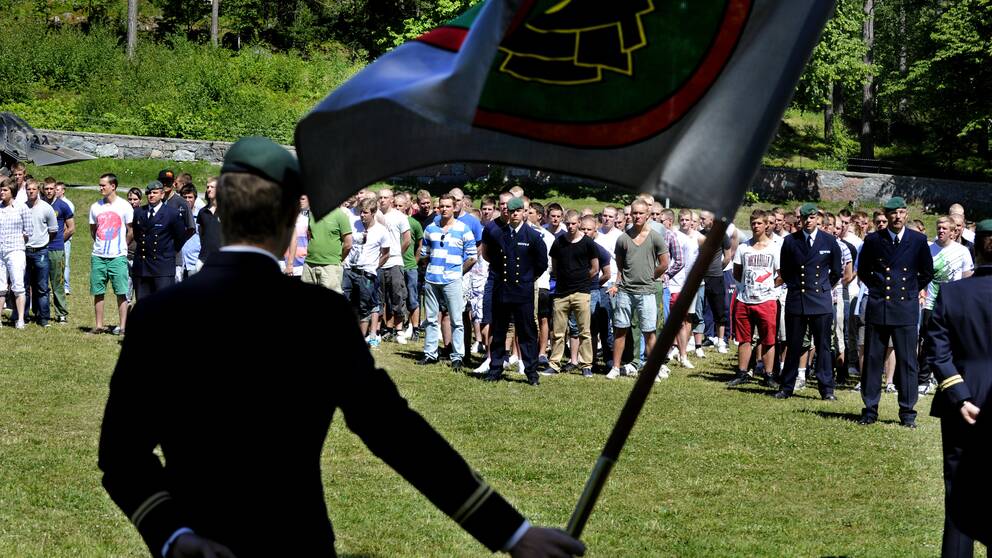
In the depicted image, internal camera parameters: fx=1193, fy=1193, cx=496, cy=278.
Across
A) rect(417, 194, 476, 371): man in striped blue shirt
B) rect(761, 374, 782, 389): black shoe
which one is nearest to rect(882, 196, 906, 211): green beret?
rect(761, 374, 782, 389): black shoe

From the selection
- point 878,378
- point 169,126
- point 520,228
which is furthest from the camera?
point 169,126

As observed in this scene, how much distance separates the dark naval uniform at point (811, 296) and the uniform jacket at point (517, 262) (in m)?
2.95

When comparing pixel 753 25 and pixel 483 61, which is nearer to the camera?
pixel 483 61

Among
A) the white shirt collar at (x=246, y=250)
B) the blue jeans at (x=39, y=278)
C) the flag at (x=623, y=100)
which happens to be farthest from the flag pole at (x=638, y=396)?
the blue jeans at (x=39, y=278)

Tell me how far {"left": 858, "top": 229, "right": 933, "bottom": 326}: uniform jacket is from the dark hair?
10312 millimetres

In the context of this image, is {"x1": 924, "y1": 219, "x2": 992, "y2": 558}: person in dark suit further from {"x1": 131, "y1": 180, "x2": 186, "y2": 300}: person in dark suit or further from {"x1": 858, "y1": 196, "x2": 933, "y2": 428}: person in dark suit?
{"x1": 131, "y1": 180, "x2": 186, "y2": 300}: person in dark suit

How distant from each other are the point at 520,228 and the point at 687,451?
15.3ft

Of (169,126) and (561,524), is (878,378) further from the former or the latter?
(169,126)

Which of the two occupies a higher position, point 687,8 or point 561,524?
point 687,8

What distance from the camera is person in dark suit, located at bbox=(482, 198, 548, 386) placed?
14.2 m

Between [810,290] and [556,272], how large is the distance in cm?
314

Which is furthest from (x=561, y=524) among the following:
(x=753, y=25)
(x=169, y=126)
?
(x=169, y=126)

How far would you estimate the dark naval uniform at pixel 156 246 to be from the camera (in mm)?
15320

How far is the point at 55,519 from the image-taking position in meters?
7.73
